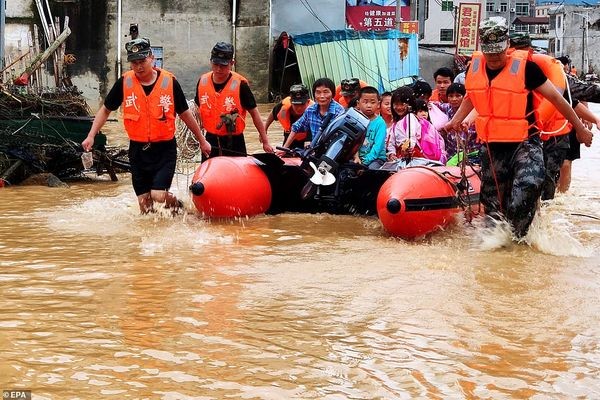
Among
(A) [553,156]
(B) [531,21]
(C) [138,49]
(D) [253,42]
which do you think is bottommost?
(A) [553,156]

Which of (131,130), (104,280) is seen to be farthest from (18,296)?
(131,130)

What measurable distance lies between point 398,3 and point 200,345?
25340mm

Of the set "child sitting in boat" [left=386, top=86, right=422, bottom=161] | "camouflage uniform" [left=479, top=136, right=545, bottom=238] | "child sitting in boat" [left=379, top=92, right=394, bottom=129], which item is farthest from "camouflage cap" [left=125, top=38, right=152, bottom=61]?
"child sitting in boat" [left=379, top=92, right=394, bottom=129]

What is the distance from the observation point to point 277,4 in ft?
89.1

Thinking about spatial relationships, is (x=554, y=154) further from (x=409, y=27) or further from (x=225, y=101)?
(x=409, y=27)

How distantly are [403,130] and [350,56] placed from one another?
1692cm

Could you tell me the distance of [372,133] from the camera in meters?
8.81

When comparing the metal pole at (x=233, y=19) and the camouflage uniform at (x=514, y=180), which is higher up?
the metal pole at (x=233, y=19)

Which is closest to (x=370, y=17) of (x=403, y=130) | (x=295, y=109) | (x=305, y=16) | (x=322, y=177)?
(x=305, y=16)

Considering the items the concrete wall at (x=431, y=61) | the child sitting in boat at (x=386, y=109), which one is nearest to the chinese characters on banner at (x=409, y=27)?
the concrete wall at (x=431, y=61)

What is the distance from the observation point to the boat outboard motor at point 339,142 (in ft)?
26.7

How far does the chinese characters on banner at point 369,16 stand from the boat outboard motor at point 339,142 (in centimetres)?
2116

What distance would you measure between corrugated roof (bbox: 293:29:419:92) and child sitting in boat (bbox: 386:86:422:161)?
1648 cm

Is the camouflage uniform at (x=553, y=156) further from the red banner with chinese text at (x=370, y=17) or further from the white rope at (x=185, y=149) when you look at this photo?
the red banner with chinese text at (x=370, y=17)
